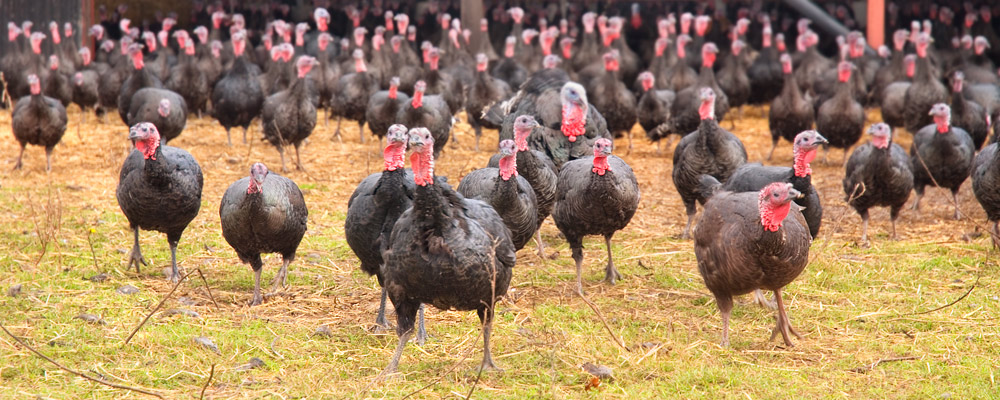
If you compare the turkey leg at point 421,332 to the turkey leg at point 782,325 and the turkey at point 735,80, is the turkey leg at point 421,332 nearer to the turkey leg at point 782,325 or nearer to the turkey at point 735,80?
the turkey leg at point 782,325

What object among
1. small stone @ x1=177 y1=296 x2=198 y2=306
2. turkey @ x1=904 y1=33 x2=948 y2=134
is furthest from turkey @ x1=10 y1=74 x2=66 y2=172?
turkey @ x1=904 y1=33 x2=948 y2=134

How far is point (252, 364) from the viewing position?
4.86m

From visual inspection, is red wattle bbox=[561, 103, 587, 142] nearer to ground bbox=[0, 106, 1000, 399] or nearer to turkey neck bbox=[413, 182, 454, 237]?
ground bbox=[0, 106, 1000, 399]

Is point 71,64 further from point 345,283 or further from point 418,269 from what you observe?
point 418,269

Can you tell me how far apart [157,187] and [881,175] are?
5234 millimetres

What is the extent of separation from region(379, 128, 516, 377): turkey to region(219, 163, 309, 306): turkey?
4.91 feet

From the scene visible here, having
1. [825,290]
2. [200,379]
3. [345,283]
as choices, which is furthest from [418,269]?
[825,290]

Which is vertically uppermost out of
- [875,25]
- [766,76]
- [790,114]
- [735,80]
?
[790,114]

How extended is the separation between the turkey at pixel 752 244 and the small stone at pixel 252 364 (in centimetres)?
235

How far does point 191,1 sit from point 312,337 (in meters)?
15.9

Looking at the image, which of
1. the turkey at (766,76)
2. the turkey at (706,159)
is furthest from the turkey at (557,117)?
the turkey at (766,76)

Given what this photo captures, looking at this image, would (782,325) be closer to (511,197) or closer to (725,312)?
(725,312)

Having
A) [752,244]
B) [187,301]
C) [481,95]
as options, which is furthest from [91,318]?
[481,95]

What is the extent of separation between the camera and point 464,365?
489 centimetres
